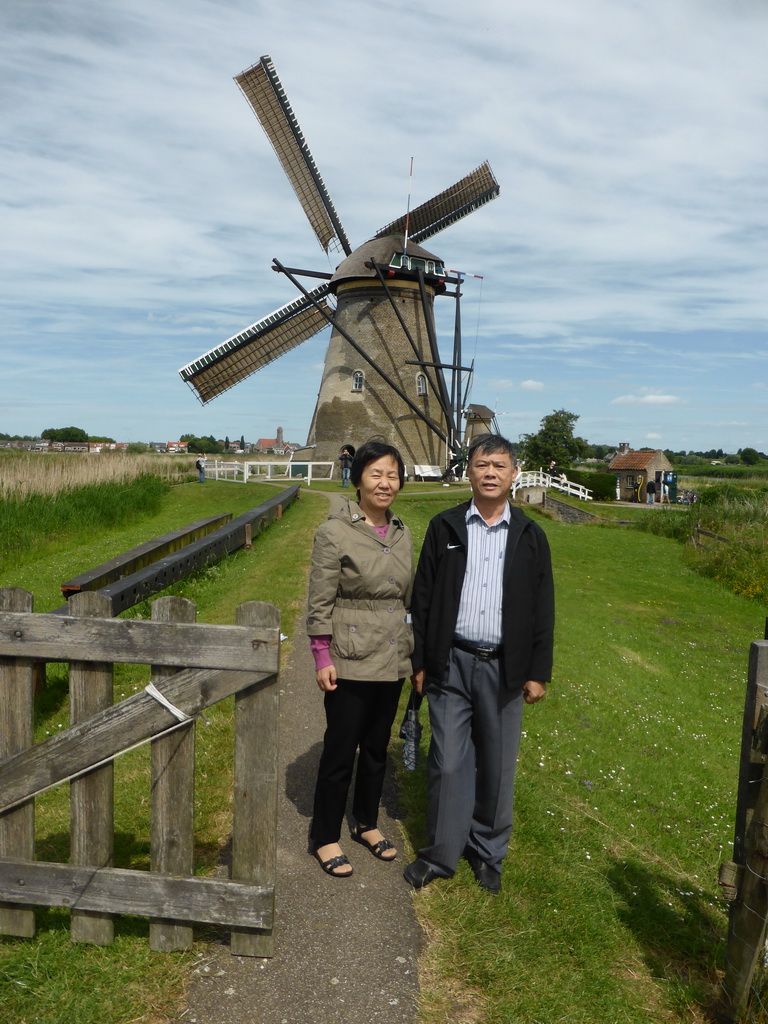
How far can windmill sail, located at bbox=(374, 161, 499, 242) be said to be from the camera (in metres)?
31.1

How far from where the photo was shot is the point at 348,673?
142 inches

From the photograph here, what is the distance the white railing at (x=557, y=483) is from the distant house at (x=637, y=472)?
7.61 m

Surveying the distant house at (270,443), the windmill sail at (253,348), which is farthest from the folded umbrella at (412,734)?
the distant house at (270,443)

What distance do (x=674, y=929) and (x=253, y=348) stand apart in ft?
96.7

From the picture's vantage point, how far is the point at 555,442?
6322 cm

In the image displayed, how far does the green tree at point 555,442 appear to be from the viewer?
62.8 meters

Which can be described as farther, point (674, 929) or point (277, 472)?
point (277, 472)

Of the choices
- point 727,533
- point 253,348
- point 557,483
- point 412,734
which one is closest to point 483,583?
point 412,734

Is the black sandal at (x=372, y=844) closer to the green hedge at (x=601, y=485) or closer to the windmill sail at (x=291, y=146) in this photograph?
the windmill sail at (x=291, y=146)

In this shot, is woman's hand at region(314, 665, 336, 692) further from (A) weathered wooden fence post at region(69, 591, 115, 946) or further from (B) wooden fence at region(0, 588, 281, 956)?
(A) weathered wooden fence post at region(69, 591, 115, 946)

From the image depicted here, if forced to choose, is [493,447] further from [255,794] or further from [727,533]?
[727,533]

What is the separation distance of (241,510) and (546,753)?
1554 cm

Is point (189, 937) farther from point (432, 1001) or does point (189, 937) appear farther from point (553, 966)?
point (553, 966)

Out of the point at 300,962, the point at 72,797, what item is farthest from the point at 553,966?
the point at 72,797
